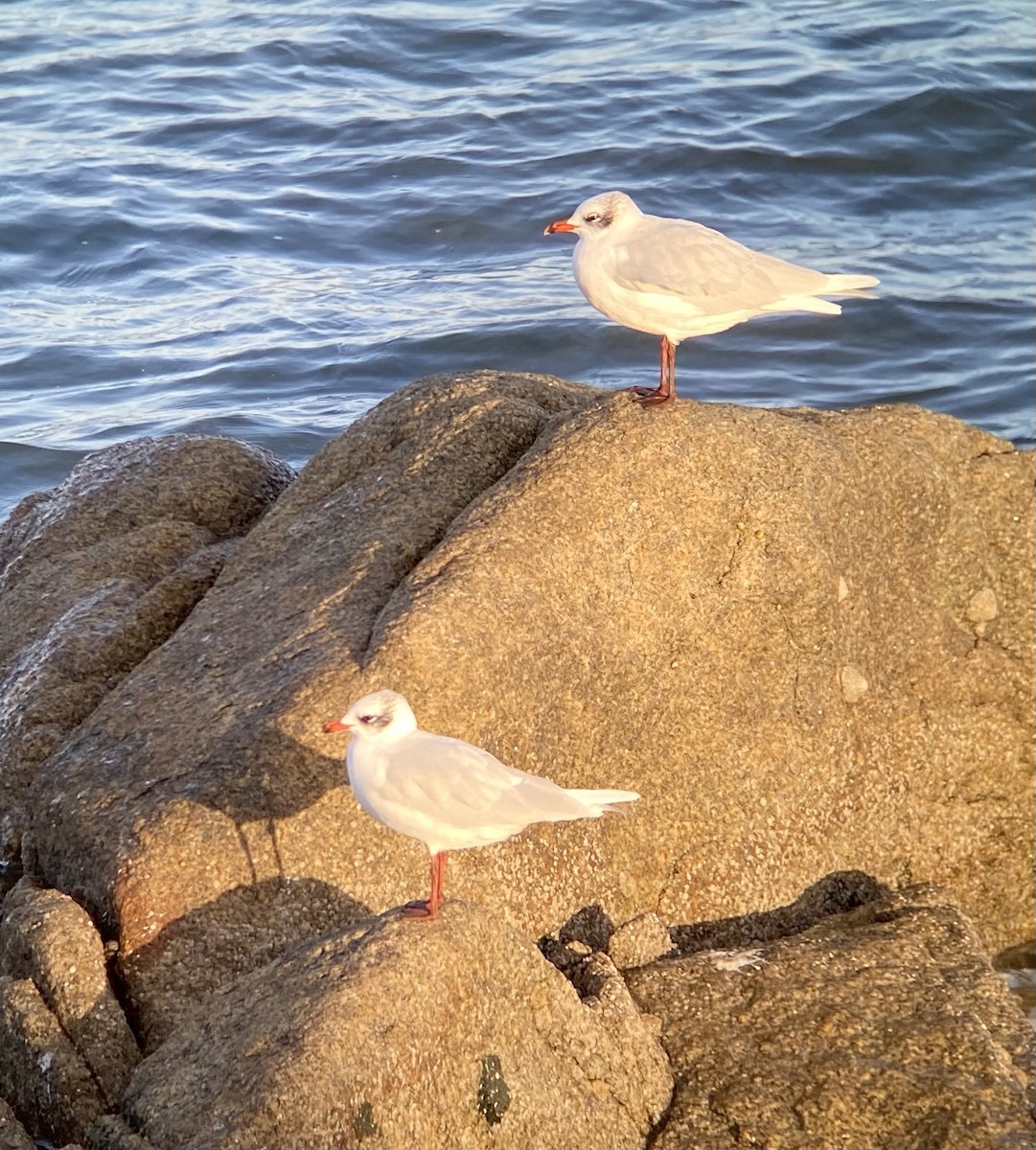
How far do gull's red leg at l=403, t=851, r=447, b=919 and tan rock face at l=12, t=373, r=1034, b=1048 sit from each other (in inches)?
21.9

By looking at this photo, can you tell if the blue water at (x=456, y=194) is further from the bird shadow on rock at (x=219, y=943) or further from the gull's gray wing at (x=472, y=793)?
the gull's gray wing at (x=472, y=793)

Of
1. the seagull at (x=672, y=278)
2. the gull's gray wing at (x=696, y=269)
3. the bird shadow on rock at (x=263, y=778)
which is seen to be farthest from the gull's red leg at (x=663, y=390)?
the bird shadow on rock at (x=263, y=778)

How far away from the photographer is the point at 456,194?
47.5ft

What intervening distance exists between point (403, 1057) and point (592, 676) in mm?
1645

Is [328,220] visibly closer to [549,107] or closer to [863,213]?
[549,107]

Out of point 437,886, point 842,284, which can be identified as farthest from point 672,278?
point 437,886

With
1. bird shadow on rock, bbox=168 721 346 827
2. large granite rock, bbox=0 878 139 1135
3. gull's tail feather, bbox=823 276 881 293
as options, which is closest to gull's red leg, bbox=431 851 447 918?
bird shadow on rock, bbox=168 721 346 827

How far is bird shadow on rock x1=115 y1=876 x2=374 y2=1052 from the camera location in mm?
4270

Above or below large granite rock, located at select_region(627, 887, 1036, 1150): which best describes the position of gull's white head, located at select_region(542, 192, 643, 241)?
above

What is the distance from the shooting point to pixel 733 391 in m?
11.5

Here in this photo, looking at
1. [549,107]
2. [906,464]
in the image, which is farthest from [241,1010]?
[549,107]

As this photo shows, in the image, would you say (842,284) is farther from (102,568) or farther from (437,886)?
(102,568)

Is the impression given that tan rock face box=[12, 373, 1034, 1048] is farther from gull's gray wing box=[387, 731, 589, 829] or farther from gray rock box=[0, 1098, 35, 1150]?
gull's gray wing box=[387, 731, 589, 829]

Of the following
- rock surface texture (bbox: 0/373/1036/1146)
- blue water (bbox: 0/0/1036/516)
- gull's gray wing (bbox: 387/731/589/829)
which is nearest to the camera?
gull's gray wing (bbox: 387/731/589/829)
